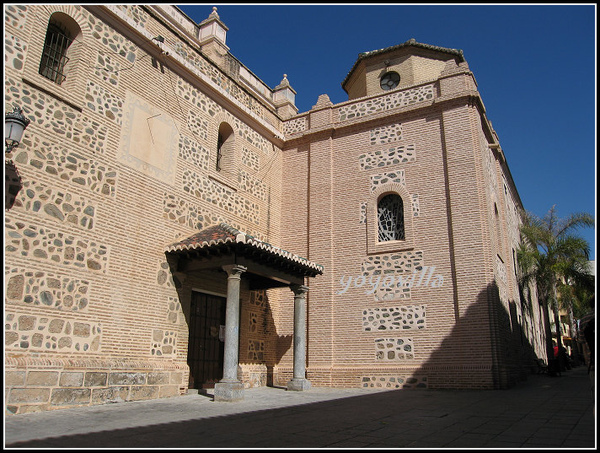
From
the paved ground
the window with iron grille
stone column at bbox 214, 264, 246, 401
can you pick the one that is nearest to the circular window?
stone column at bbox 214, 264, 246, 401

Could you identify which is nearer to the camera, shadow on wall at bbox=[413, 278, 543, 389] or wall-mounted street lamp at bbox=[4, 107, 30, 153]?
wall-mounted street lamp at bbox=[4, 107, 30, 153]

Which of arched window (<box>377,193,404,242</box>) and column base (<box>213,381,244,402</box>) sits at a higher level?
arched window (<box>377,193,404,242</box>)

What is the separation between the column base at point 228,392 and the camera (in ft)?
29.4

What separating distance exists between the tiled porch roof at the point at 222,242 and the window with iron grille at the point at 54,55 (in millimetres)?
4019

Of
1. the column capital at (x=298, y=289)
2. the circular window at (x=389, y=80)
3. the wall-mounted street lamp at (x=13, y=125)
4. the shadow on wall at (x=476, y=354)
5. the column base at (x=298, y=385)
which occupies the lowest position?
the column base at (x=298, y=385)

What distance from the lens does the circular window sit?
650 inches

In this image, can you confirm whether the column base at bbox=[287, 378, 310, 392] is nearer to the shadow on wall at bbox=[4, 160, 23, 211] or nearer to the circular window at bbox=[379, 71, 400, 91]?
the shadow on wall at bbox=[4, 160, 23, 211]

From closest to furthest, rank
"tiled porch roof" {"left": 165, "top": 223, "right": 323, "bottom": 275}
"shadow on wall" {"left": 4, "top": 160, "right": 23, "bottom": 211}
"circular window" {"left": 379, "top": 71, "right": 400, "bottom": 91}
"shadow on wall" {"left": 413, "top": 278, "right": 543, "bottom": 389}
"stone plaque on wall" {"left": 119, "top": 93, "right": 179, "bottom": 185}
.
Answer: "shadow on wall" {"left": 4, "top": 160, "right": 23, "bottom": 211}, "tiled porch roof" {"left": 165, "top": 223, "right": 323, "bottom": 275}, "stone plaque on wall" {"left": 119, "top": 93, "right": 179, "bottom": 185}, "shadow on wall" {"left": 413, "top": 278, "right": 543, "bottom": 389}, "circular window" {"left": 379, "top": 71, "right": 400, "bottom": 91}

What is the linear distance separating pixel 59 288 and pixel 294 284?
552cm

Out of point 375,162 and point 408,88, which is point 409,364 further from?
point 408,88

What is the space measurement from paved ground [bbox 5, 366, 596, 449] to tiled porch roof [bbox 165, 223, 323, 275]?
3032 mm

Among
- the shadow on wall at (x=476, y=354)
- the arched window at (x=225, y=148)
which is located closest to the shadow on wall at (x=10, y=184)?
the arched window at (x=225, y=148)

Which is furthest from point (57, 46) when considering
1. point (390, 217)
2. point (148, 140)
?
point (390, 217)

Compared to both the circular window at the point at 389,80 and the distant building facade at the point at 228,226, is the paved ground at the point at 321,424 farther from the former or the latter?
the circular window at the point at 389,80
